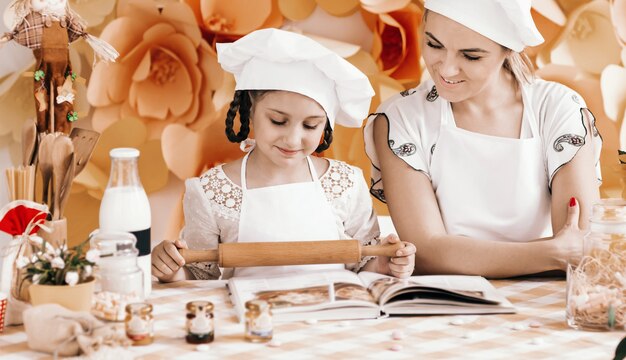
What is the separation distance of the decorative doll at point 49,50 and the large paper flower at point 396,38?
1058 mm

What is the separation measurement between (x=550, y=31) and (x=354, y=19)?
0.63 metres

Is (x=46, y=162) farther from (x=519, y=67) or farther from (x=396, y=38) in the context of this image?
(x=396, y=38)

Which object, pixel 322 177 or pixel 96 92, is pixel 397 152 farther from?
pixel 96 92

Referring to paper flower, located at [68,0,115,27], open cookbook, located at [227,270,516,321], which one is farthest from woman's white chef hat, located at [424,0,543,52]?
paper flower, located at [68,0,115,27]

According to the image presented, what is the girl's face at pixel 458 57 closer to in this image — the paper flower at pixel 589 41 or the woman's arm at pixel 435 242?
the woman's arm at pixel 435 242

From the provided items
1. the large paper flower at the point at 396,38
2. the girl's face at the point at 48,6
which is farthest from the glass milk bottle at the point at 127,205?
the large paper flower at the point at 396,38

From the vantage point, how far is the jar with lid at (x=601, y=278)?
4.56ft

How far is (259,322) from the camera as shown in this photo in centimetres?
131

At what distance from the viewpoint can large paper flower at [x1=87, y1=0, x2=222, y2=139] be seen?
2402mm

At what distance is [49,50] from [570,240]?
1159 mm

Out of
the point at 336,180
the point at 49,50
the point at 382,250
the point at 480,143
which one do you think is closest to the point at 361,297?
the point at 382,250

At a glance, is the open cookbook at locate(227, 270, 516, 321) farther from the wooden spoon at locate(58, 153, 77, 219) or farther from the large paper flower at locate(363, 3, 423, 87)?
the large paper flower at locate(363, 3, 423, 87)

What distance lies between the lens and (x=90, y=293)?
135cm

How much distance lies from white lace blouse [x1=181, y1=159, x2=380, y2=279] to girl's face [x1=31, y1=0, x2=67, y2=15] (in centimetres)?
51
